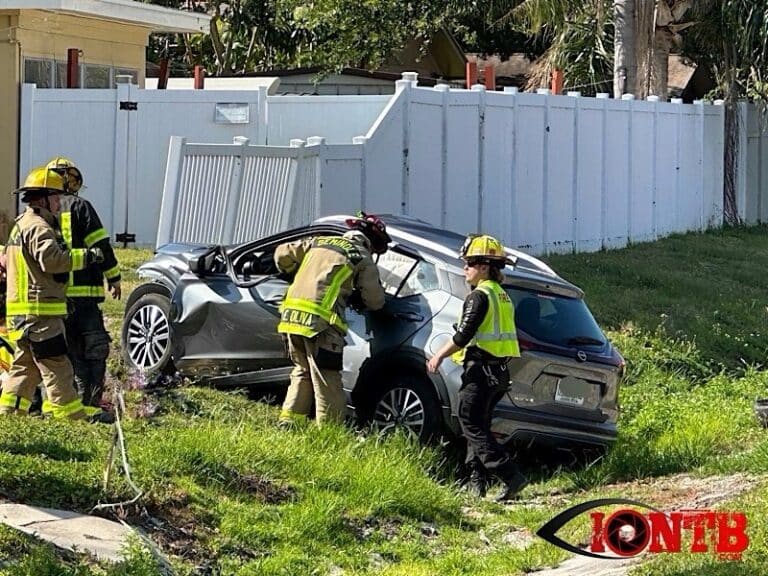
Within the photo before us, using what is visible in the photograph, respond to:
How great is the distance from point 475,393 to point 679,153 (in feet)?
48.6

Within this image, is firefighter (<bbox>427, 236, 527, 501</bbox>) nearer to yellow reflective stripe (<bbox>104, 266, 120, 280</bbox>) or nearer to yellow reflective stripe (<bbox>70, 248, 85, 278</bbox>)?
yellow reflective stripe (<bbox>104, 266, 120, 280</bbox>)

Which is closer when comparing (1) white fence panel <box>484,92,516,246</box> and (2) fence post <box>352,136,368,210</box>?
(2) fence post <box>352,136,368,210</box>

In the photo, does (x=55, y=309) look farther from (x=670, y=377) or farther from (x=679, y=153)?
(x=679, y=153)

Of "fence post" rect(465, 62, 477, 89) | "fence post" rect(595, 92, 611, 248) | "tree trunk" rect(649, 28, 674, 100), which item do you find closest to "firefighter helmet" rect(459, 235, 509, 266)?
"fence post" rect(465, 62, 477, 89)

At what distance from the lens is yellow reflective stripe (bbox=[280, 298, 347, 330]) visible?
29.0 ft

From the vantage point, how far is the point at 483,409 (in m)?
8.59

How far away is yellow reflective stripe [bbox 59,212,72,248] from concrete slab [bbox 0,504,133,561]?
7.77ft

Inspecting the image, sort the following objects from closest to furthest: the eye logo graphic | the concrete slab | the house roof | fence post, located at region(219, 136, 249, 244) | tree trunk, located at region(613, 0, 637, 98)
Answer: the concrete slab, the eye logo graphic, fence post, located at region(219, 136, 249, 244), the house roof, tree trunk, located at region(613, 0, 637, 98)

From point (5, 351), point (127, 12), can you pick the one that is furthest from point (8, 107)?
point (5, 351)

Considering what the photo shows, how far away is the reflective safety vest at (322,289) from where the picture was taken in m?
8.86

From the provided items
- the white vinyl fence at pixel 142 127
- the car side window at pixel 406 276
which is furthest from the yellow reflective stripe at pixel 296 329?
the white vinyl fence at pixel 142 127

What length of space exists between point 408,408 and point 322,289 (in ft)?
3.20

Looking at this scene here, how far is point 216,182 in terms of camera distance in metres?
13.9

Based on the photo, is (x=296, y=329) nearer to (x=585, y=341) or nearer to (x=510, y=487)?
(x=510, y=487)
